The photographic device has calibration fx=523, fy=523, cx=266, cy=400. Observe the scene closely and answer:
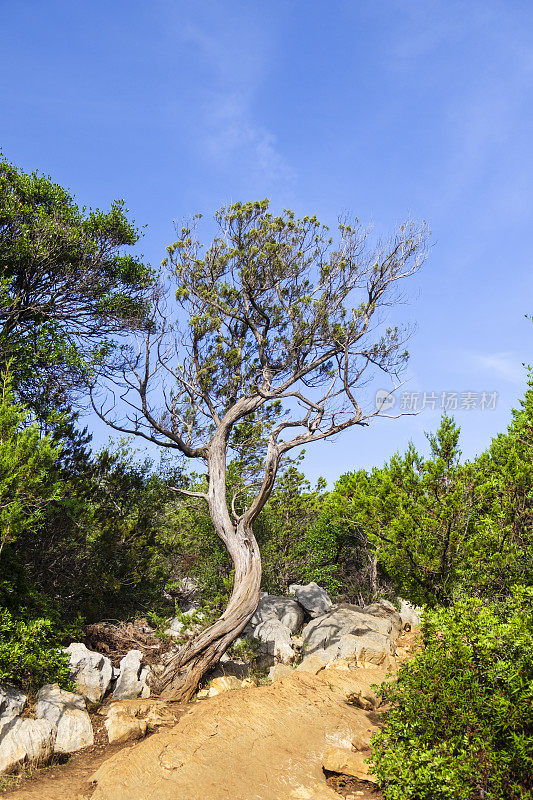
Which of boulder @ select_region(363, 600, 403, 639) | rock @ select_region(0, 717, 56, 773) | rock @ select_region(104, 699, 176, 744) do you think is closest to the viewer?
rock @ select_region(0, 717, 56, 773)

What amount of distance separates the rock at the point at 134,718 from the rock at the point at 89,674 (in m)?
0.34

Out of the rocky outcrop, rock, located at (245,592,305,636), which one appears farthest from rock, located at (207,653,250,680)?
the rocky outcrop

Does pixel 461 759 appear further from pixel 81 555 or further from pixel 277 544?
pixel 277 544

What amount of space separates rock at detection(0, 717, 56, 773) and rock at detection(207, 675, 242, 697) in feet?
11.3

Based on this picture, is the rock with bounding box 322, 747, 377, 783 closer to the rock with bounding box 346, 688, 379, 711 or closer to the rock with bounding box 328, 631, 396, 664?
the rock with bounding box 346, 688, 379, 711

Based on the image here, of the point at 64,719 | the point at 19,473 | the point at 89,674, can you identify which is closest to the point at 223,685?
the point at 89,674

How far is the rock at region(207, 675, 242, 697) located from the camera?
9.67 metres

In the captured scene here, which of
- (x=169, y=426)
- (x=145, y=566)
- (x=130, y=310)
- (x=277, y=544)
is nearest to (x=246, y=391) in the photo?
(x=169, y=426)

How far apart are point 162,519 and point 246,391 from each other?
→ 14.0 ft

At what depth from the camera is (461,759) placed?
14.2 ft

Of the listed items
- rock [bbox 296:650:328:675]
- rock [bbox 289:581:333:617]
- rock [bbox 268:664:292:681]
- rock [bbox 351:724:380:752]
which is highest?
rock [bbox 289:581:333:617]

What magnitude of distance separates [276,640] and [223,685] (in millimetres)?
2155

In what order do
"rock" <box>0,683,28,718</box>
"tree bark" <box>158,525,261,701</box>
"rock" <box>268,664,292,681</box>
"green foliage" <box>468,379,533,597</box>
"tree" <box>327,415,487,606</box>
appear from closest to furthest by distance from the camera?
"rock" <box>0,683,28,718</box> → "green foliage" <box>468,379,533,597</box> → "tree" <box>327,415,487,606</box> → "tree bark" <box>158,525,261,701</box> → "rock" <box>268,664,292,681</box>

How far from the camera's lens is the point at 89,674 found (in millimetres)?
8461
